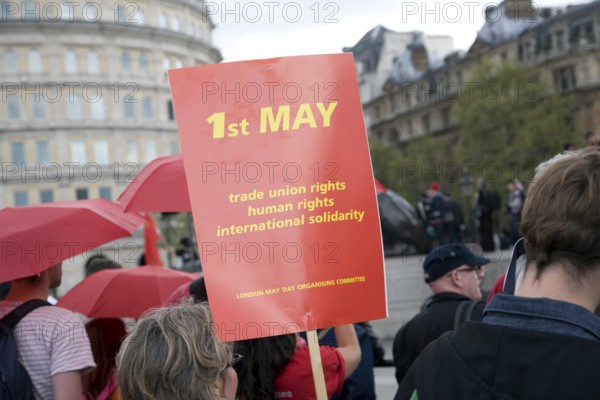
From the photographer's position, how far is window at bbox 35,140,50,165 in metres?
66.8

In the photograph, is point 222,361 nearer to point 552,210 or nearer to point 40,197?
point 552,210

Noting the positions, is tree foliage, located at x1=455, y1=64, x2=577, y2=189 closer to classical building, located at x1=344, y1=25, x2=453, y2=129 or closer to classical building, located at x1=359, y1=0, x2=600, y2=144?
classical building, located at x1=359, y1=0, x2=600, y2=144

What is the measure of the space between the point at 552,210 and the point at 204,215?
1.22 m

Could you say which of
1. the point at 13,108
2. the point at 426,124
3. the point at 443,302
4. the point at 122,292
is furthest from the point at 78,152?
the point at 443,302

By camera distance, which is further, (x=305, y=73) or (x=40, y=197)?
(x=40, y=197)

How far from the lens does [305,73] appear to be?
2.68 metres

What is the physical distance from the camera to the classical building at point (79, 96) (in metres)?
65.5

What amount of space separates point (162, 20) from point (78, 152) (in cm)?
1450

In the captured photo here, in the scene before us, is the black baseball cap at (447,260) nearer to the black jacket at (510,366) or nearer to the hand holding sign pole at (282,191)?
the hand holding sign pole at (282,191)

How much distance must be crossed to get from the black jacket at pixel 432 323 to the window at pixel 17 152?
6681 centimetres

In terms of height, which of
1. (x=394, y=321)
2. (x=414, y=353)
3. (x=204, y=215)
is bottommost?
(x=394, y=321)

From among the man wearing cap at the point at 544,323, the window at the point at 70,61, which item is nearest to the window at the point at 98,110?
the window at the point at 70,61

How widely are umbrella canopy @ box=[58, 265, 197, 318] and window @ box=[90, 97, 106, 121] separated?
2567 inches

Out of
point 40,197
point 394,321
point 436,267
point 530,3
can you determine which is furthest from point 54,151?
point 436,267
